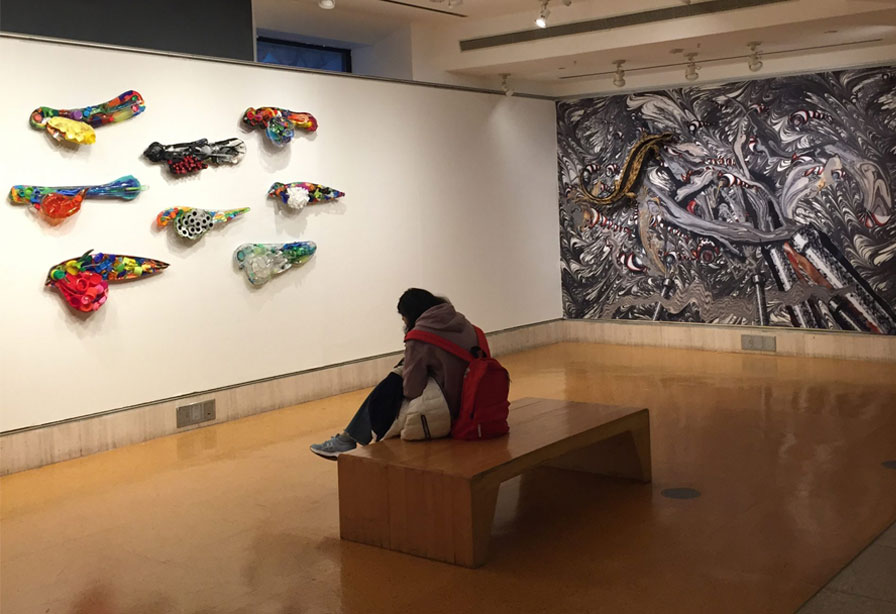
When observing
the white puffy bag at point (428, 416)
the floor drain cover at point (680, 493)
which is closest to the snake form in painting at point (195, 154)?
the white puffy bag at point (428, 416)

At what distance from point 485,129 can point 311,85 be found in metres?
2.38

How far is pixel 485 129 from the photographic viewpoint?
30.7ft

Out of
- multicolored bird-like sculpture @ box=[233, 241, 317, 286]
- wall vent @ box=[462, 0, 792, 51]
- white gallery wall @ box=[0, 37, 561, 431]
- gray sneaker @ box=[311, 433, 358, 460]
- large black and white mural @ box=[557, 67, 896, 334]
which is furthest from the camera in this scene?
large black and white mural @ box=[557, 67, 896, 334]

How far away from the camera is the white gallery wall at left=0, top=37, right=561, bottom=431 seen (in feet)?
19.1

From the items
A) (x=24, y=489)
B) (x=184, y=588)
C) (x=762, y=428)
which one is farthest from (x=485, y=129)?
(x=184, y=588)

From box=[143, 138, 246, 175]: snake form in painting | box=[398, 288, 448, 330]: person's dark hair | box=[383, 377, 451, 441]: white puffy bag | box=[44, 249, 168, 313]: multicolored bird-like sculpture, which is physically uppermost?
box=[143, 138, 246, 175]: snake form in painting

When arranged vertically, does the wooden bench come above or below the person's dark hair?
below

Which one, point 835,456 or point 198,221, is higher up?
point 198,221

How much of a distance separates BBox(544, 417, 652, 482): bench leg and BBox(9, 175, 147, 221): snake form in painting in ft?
11.1

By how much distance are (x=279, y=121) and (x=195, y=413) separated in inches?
88.8

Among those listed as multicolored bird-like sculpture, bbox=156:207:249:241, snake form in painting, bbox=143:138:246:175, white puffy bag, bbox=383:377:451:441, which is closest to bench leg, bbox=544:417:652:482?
white puffy bag, bbox=383:377:451:441

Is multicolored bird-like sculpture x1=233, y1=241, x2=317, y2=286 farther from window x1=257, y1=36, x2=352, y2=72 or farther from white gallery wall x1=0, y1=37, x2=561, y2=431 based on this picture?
window x1=257, y1=36, x2=352, y2=72

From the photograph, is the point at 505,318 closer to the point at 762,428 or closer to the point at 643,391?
the point at 643,391

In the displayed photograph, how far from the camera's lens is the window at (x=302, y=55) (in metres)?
8.29
